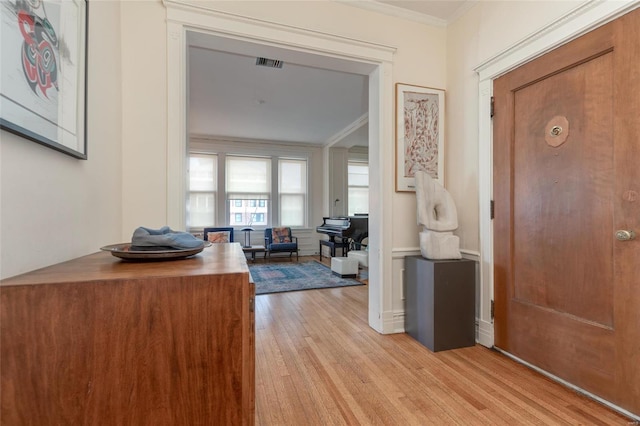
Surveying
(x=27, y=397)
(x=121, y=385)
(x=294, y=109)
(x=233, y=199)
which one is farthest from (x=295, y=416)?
(x=233, y=199)

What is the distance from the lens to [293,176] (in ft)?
24.3

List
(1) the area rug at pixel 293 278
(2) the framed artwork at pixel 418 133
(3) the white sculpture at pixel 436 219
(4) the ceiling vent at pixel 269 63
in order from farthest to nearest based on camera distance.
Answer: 1. (1) the area rug at pixel 293 278
2. (4) the ceiling vent at pixel 269 63
3. (2) the framed artwork at pixel 418 133
4. (3) the white sculpture at pixel 436 219

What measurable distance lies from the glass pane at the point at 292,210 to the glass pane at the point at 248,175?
1.69 feet

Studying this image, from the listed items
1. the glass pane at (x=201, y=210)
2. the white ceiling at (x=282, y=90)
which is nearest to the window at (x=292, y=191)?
the white ceiling at (x=282, y=90)

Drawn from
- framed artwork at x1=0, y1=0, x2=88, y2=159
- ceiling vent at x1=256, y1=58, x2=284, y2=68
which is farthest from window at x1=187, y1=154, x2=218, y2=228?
framed artwork at x1=0, y1=0, x2=88, y2=159

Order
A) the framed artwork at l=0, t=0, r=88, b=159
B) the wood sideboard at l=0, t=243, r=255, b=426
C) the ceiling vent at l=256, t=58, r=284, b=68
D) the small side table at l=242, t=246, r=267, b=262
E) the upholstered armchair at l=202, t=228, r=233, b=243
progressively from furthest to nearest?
1. the small side table at l=242, t=246, r=267, b=262
2. the upholstered armchair at l=202, t=228, r=233, b=243
3. the ceiling vent at l=256, t=58, r=284, b=68
4. the framed artwork at l=0, t=0, r=88, b=159
5. the wood sideboard at l=0, t=243, r=255, b=426

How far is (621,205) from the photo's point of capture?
5.05ft

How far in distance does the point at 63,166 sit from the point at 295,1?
2.09 meters

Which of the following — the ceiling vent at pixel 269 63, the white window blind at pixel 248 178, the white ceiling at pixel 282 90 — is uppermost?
the white ceiling at pixel 282 90

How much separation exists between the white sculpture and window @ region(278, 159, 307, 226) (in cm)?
514

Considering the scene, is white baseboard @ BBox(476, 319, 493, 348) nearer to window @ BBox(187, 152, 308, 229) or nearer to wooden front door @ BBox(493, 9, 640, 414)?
wooden front door @ BBox(493, 9, 640, 414)

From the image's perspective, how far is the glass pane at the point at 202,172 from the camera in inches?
259

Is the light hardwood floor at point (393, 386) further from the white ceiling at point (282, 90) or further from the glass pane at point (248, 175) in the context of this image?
the glass pane at point (248, 175)

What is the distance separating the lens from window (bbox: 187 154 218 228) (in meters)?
6.57
